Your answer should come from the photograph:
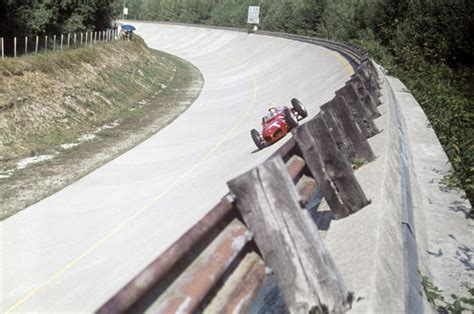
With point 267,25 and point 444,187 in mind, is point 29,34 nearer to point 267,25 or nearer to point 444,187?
point 444,187

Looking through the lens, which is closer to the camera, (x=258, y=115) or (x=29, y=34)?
(x=258, y=115)

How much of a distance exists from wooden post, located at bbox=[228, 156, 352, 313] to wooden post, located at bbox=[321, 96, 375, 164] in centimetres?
210

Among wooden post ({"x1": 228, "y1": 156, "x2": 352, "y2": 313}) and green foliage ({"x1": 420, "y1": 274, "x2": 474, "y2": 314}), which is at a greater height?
wooden post ({"x1": 228, "y1": 156, "x2": 352, "y2": 313})

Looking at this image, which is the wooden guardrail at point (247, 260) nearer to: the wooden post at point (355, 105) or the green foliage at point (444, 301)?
the green foliage at point (444, 301)

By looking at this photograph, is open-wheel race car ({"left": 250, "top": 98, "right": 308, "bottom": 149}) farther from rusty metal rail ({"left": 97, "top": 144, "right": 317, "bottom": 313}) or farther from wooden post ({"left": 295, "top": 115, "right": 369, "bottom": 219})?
rusty metal rail ({"left": 97, "top": 144, "right": 317, "bottom": 313})

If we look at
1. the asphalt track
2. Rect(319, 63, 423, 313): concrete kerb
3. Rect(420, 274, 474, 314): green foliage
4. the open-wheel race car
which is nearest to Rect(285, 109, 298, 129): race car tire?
the open-wheel race car

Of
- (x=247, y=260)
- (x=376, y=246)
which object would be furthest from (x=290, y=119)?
(x=247, y=260)

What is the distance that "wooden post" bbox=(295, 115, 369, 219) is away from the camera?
3.83 metres

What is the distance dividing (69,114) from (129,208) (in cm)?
1274

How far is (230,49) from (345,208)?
196 ft

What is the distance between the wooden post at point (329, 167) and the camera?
151 inches

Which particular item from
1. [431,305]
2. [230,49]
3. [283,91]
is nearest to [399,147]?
[431,305]

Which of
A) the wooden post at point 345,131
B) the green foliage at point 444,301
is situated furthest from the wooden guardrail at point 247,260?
the wooden post at point 345,131

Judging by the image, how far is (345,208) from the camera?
4.30m
